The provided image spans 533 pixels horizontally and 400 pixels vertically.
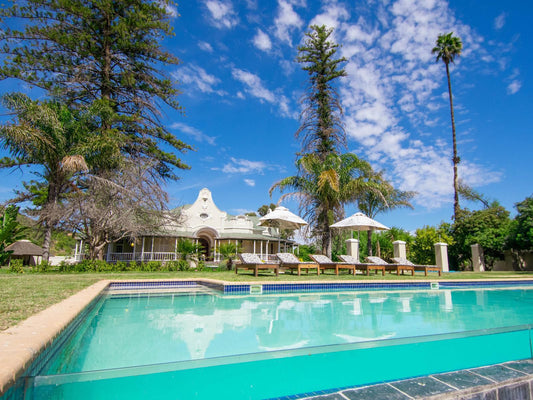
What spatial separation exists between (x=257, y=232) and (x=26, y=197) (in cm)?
1762

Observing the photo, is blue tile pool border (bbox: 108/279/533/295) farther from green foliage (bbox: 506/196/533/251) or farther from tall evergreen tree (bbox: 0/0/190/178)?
tall evergreen tree (bbox: 0/0/190/178)

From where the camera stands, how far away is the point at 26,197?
60.5ft

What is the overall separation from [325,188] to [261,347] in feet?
47.2

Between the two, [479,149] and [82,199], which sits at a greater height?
[479,149]

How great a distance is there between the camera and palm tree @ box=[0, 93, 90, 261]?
13.9 m

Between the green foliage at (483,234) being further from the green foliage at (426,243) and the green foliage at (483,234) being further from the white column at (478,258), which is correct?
the green foliage at (426,243)

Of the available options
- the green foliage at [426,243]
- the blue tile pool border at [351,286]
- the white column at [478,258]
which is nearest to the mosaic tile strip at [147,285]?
the blue tile pool border at [351,286]

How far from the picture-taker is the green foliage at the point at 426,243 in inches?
894

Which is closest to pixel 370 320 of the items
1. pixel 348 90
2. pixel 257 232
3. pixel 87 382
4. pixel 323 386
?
pixel 323 386

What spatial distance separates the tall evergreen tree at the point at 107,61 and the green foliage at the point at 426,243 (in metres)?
18.8

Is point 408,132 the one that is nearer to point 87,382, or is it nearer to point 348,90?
point 348,90

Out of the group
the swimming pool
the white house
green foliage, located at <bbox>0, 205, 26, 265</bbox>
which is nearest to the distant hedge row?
green foliage, located at <bbox>0, 205, 26, 265</bbox>

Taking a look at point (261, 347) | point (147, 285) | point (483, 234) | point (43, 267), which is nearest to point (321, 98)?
point (483, 234)

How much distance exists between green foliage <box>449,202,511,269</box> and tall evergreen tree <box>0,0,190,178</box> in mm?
22004
